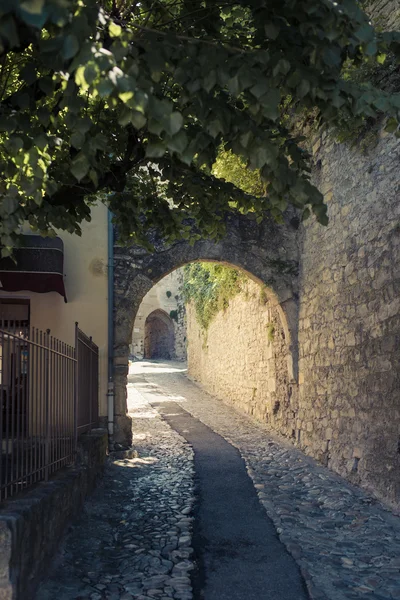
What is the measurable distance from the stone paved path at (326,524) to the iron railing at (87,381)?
203cm

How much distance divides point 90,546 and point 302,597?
168 centimetres

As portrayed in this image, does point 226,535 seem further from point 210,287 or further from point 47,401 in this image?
point 210,287

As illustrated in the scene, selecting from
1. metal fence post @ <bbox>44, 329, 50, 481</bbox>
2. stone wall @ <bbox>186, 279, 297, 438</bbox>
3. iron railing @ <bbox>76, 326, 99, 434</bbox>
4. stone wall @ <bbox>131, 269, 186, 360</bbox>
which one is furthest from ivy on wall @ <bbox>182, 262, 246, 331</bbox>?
stone wall @ <bbox>131, 269, 186, 360</bbox>

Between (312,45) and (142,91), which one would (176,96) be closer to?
(312,45)

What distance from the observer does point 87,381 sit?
24.0 ft

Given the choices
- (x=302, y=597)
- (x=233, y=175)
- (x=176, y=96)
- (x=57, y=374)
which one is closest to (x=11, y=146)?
(x=176, y=96)

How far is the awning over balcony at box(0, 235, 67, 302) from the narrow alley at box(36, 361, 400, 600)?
249cm

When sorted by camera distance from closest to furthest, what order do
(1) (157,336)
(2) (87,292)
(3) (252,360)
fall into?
(2) (87,292) → (3) (252,360) → (1) (157,336)

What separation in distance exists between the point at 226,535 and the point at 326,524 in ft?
3.08

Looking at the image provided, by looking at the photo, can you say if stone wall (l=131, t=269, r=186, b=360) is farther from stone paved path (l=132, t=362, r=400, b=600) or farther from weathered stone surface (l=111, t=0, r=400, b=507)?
stone paved path (l=132, t=362, r=400, b=600)

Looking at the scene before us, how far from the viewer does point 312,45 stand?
3.08 meters

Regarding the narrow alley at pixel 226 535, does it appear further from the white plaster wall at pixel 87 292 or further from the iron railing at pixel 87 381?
the white plaster wall at pixel 87 292

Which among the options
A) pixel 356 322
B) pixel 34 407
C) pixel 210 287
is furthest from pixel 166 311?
pixel 34 407

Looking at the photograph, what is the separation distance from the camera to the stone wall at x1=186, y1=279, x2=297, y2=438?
10.2 metres
